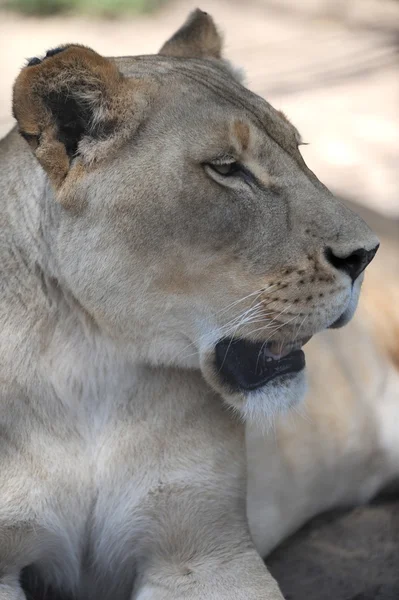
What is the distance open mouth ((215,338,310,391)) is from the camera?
2008 mm

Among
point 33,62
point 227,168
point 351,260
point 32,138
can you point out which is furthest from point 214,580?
point 33,62

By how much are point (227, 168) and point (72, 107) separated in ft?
0.91

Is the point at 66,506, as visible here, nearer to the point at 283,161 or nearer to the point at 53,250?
the point at 53,250

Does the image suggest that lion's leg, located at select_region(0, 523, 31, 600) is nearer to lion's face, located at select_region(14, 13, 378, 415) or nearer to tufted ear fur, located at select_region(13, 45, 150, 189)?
lion's face, located at select_region(14, 13, 378, 415)

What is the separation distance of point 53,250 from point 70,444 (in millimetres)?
376

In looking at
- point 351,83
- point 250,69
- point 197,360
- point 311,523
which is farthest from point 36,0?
point 197,360

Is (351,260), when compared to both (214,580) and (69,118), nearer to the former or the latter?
(69,118)

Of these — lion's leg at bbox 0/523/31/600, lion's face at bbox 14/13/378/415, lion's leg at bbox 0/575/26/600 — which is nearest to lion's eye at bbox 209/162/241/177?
lion's face at bbox 14/13/378/415

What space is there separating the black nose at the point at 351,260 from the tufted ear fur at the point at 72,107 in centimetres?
40

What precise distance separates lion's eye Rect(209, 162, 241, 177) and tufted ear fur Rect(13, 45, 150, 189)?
16 cm

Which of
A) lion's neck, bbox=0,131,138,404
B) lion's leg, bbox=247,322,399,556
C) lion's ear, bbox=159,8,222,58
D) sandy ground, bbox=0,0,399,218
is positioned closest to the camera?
lion's neck, bbox=0,131,138,404

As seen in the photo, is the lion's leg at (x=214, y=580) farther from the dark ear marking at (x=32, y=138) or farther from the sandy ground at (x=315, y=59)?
the sandy ground at (x=315, y=59)

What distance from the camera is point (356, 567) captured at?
8.31ft

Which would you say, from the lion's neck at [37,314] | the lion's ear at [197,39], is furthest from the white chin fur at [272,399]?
the lion's ear at [197,39]
